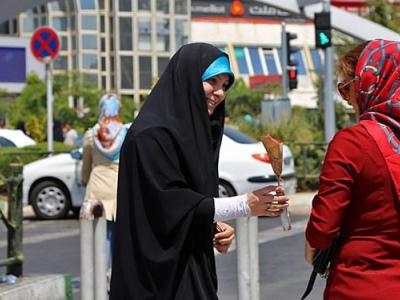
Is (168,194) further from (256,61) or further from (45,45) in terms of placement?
(256,61)

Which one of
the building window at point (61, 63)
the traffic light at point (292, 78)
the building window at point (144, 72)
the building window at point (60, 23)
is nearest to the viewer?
the traffic light at point (292, 78)

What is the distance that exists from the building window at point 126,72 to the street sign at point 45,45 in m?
40.8

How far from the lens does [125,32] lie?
215 ft

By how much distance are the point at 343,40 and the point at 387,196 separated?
1487 inches

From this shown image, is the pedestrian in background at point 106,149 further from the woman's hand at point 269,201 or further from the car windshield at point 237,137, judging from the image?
the car windshield at point 237,137

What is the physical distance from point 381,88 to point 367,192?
35cm

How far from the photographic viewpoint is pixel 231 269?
11531 millimetres

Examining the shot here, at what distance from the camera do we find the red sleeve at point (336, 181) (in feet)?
12.7

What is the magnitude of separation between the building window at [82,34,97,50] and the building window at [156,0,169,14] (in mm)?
8355

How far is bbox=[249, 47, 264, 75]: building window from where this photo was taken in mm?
84700

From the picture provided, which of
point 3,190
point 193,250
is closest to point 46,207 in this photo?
point 3,190

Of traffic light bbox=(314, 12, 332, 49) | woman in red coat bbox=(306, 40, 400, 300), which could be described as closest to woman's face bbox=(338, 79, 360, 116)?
woman in red coat bbox=(306, 40, 400, 300)

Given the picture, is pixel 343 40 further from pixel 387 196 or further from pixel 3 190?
pixel 387 196

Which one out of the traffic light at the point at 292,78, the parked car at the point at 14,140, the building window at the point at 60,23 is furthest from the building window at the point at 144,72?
the parked car at the point at 14,140
